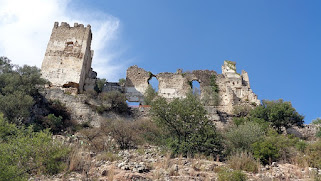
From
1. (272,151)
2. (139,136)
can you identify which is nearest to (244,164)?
(272,151)

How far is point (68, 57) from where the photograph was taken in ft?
78.3

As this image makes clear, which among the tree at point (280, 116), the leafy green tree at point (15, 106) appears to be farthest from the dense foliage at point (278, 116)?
the leafy green tree at point (15, 106)

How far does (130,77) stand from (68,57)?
6437 millimetres

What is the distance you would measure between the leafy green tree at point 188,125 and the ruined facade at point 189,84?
1297cm

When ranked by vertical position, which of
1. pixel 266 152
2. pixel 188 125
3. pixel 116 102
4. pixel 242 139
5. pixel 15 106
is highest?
pixel 116 102

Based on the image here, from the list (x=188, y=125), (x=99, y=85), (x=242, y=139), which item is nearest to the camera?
(x=188, y=125)

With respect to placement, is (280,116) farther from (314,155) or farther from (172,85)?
(172,85)

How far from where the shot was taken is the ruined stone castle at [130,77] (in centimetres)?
2305

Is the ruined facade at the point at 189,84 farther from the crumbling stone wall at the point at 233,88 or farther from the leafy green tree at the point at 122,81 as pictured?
the leafy green tree at the point at 122,81

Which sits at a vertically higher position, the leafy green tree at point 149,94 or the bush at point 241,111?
the leafy green tree at point 149,94

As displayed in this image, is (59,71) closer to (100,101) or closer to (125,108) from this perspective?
(100,101)

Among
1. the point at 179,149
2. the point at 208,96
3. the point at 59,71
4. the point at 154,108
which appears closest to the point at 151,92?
the point at 208,96

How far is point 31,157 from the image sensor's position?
7027 mm

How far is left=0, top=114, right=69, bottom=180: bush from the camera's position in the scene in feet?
19.8
